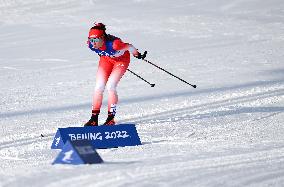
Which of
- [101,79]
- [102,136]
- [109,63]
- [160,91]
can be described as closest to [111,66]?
[109,63]

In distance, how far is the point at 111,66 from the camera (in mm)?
11648

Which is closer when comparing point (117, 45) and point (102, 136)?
point (102, 136)

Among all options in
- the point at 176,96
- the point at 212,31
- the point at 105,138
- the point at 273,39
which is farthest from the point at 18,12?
the point at 105,138

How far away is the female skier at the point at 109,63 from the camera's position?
11234 millimetres

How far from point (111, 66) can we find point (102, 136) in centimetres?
153

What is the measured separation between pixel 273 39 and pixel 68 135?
13.9m

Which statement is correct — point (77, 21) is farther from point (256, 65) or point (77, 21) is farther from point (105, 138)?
point (105, 138)

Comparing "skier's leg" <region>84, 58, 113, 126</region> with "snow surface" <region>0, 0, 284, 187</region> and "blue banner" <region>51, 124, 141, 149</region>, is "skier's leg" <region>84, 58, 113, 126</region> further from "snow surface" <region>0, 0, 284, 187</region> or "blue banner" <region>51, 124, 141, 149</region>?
"blue banner" <region>51, 124, 141, 149</region>

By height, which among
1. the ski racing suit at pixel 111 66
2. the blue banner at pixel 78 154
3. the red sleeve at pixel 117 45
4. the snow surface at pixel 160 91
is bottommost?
the snow surface at pixel 160 91

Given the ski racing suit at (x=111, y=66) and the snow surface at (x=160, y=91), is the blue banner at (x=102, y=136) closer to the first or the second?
the snow surface at (x=160, y=91)

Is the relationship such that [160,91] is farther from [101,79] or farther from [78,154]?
[78,154]

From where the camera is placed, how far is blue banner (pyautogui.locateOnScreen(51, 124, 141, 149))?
10.3 meters

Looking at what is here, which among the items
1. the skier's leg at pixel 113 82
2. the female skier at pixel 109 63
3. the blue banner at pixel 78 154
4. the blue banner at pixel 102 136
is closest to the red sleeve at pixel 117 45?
the female skier at pixel 109 63

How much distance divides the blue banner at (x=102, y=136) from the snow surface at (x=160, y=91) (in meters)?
0.20
